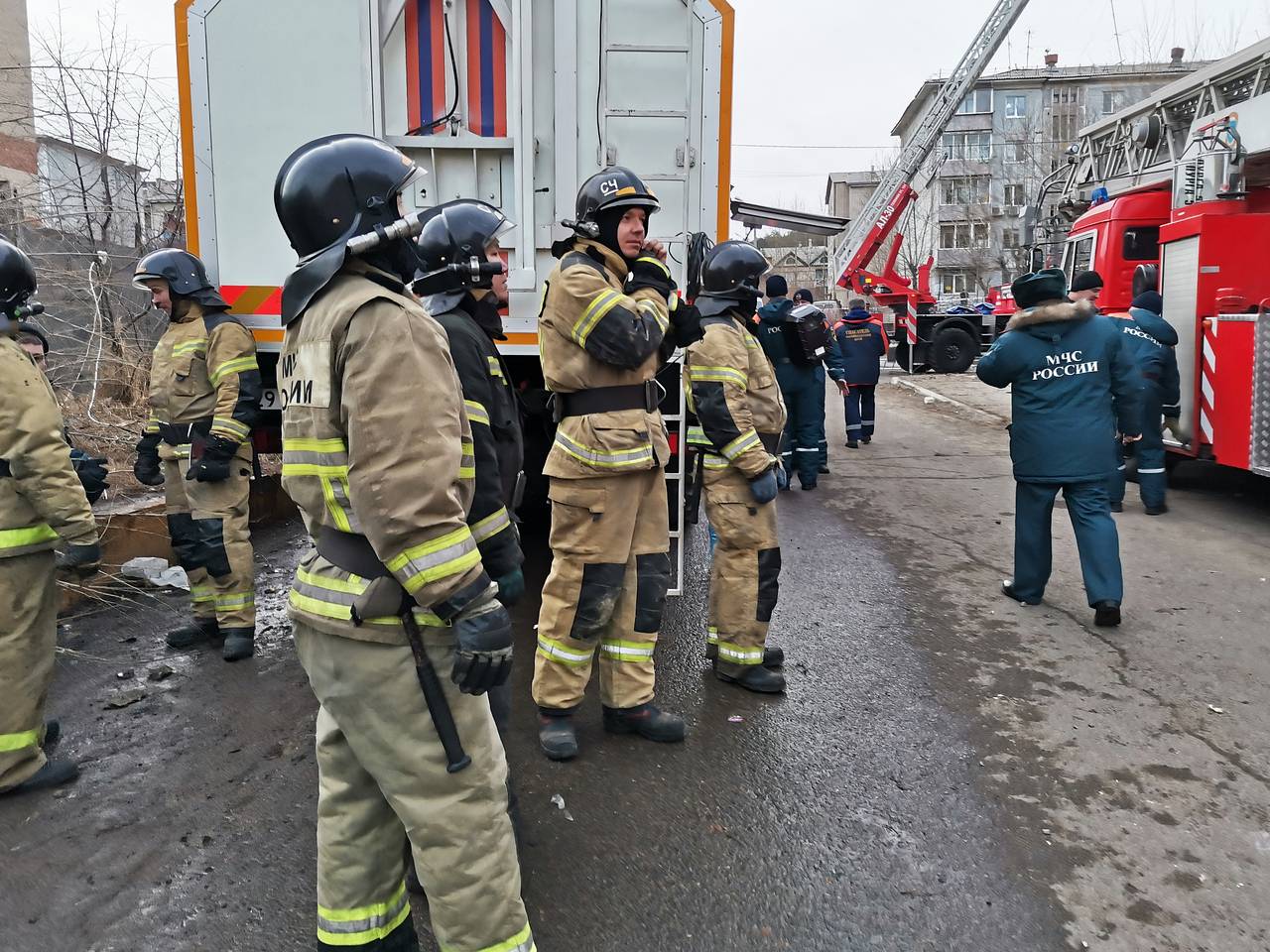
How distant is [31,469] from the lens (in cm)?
322

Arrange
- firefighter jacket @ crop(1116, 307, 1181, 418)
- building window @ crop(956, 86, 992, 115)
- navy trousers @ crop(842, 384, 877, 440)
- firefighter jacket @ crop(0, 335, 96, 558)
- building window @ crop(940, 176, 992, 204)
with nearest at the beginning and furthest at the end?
firefighter jacket @ crop(0, 335, 96, 558)
firefighter jacket @ crop(1116, 307, 1181, 418)
navy trousers @ crop(842, 384, 877, 440)
building window @ crop(940, 176, 992, 204)
building window @ crop(956, 86, 992, 115)

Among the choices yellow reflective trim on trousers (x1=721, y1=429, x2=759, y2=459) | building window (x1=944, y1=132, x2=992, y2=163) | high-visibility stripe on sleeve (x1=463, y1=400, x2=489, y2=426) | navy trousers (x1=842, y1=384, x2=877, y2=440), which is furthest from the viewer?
building window (x1=944, y1=132, x2=992, y2=163)

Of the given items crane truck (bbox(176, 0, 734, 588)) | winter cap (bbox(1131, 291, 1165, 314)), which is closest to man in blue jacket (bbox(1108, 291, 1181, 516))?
winter cap (bbox(1131, 291, 1165, 314))

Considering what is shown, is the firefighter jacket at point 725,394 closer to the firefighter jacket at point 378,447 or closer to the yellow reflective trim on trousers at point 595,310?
the yellow reflective trim on trousers at point 595,310

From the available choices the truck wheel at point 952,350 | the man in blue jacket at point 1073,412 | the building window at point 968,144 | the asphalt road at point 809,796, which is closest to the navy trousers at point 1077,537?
the man in blue jacket at point 1073,412

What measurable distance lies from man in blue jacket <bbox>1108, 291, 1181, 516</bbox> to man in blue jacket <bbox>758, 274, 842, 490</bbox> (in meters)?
2.65

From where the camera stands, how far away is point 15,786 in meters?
3.30

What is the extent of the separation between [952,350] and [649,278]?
59.5 feet

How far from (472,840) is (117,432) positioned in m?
5.86

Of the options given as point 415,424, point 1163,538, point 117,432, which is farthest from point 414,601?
point 1163,538

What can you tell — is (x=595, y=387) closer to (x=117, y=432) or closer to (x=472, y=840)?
(x=472, y=840)

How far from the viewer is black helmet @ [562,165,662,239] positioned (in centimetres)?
346

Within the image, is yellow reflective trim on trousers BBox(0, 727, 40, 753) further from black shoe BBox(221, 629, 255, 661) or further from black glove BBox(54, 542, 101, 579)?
black shoe BBox(221, 629, 255, 661)

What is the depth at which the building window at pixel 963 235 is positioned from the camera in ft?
147
